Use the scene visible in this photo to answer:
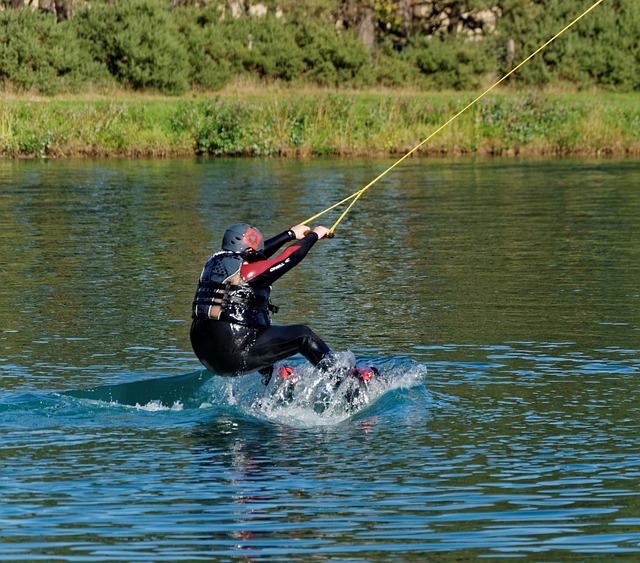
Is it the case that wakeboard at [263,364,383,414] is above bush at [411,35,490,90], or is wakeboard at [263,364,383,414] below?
below

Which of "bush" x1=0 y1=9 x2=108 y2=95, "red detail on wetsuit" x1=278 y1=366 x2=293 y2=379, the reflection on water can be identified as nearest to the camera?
the reflection on water

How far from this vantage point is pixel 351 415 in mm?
11180

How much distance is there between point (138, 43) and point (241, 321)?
43073 millimetres

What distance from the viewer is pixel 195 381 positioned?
1221 cm

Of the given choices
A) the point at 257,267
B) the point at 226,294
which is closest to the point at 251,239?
the point at 257,267

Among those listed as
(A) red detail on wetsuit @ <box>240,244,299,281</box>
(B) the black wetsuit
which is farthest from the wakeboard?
(A) red detail on wetsuit @ <box>240,244,299,281</box>

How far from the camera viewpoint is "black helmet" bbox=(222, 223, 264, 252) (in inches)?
445

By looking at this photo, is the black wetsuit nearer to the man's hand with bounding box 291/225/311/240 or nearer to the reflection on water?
the reflection on water

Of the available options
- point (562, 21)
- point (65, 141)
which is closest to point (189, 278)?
point (65, 141)

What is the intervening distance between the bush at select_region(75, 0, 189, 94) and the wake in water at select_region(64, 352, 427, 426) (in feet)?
135

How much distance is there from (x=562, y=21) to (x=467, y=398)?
177ft

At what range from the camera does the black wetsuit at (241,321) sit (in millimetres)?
11156

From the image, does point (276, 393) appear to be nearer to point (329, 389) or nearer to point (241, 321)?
point (329, 389)

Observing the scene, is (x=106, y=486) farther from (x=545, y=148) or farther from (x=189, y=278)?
(x=545, y=148)
